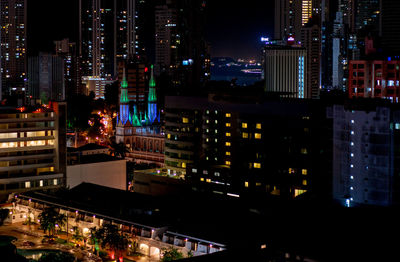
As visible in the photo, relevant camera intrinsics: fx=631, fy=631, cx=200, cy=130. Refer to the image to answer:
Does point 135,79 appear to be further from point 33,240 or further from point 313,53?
point 33,240

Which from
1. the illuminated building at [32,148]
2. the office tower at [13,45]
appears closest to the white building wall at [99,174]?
the illuminated building at [32,148]

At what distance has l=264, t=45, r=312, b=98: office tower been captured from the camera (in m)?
66.9

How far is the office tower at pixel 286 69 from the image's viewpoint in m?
66.9

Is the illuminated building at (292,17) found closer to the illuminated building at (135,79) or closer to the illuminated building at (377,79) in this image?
the illuminated building at (135,79)

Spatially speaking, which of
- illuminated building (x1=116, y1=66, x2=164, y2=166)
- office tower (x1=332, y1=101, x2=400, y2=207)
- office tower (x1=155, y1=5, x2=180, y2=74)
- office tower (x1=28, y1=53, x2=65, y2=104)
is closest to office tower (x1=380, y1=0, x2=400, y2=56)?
illuminated building (x1=116, y1=66, x2=164, y2=166)

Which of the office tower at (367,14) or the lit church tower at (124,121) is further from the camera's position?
the office tower at (367,14)

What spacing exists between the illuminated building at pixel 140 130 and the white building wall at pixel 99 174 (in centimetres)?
1143

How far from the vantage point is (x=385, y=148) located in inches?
1106

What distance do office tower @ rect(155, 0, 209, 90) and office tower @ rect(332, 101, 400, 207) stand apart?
54.4 m

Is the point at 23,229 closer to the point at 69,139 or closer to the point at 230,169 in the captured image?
the point at 230,169

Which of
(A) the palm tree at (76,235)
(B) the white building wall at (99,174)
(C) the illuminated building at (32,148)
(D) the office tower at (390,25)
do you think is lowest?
(A) the palm tree at (76,235)

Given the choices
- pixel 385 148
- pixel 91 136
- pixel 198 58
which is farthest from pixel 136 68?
pixel 385 148

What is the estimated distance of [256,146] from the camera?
33.5 m

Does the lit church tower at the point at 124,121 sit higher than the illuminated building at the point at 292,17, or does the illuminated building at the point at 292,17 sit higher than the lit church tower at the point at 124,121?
the illuminated building at the point at 292,17
